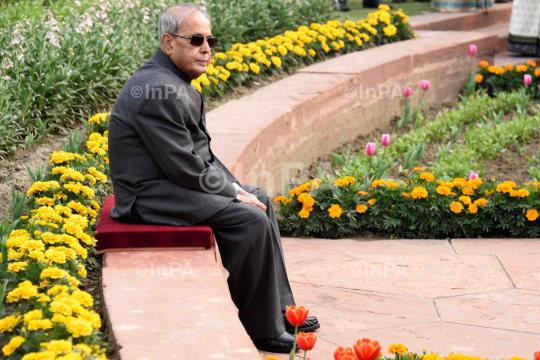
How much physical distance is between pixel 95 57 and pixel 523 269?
Result: 330cm

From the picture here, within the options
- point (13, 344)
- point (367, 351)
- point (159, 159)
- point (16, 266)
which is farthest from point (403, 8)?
point (13, 344)

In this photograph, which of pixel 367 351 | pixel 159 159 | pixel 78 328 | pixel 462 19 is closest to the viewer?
pixel 367 351

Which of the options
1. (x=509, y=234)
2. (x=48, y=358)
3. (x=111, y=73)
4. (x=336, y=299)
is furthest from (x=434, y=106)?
(x=48, y=358)

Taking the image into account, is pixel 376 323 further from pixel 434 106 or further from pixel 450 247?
pixel 434 106

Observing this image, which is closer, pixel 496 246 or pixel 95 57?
pixel 496 246

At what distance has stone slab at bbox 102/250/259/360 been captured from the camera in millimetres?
2014

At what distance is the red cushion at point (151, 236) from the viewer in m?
2.77

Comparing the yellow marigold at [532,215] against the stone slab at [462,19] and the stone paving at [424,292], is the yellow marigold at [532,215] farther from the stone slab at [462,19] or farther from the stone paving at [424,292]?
the stone slab at [462,19]

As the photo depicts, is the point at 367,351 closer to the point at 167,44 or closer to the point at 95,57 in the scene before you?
the point at 167,44

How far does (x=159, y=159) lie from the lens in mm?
2766

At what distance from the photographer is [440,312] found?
126 inches

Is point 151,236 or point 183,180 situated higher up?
point 183,180

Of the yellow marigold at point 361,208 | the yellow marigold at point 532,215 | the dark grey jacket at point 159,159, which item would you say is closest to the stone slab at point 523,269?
the yellow marigold at point 532,215

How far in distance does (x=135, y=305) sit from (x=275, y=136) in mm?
2956
